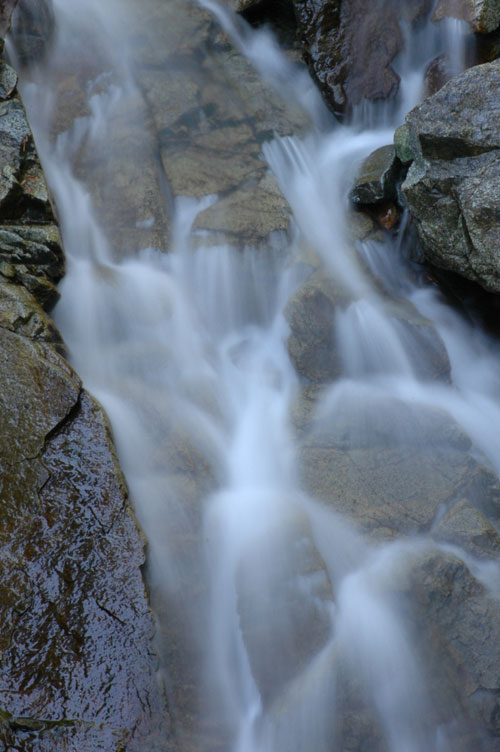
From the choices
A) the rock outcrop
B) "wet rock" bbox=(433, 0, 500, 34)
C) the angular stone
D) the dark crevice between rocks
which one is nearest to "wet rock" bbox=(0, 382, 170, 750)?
the rock outcrop

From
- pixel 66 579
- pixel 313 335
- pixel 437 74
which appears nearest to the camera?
pixel 66 579

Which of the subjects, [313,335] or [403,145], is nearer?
[313,335]

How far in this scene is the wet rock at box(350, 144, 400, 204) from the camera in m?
6.08

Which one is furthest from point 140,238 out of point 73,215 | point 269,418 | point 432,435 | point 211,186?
point 432,435

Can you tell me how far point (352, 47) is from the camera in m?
7.09

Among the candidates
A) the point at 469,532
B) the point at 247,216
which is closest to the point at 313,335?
the point at 247,216

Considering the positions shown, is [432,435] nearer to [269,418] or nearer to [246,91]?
[269,418]

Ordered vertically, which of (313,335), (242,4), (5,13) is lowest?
(313,335)

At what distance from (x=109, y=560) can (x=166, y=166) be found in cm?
494

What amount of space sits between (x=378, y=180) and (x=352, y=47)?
2443mm

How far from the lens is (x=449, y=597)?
341 cm

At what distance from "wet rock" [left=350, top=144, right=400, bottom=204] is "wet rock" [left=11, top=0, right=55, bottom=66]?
15.1ft

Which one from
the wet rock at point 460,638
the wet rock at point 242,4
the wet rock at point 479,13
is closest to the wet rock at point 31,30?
the wet rock at point 242,4

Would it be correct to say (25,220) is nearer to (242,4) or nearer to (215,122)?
(215,122)
